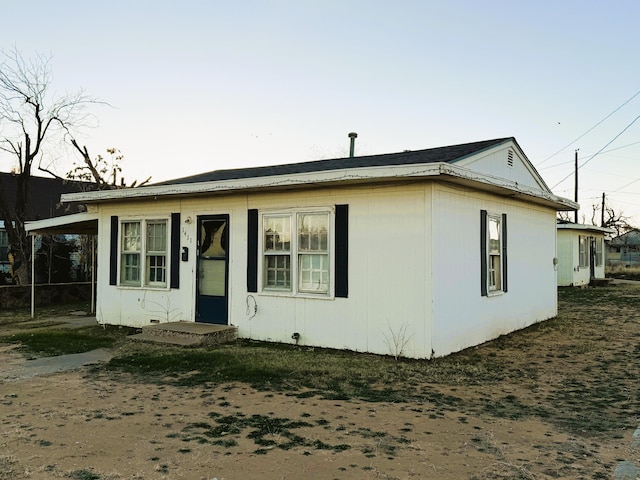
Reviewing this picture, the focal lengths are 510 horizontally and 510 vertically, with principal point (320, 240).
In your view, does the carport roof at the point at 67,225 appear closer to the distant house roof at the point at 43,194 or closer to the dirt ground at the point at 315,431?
the dirt ground at the point at 315,431

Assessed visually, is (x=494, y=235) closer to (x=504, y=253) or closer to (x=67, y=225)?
(x=504, y=253)

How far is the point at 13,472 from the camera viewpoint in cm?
323

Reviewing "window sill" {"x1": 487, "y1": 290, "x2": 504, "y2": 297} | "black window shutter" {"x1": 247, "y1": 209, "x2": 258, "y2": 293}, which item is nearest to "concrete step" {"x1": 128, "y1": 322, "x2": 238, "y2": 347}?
"black window shutter" {"x1": 247, "y1": 209, "x2": 258, "y2": 293}

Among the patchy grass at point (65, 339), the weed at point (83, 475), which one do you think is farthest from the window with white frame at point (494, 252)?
the weed at point (83, 475)

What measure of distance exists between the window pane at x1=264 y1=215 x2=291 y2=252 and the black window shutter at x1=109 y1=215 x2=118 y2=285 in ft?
11.6

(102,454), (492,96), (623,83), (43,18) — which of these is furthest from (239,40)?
(623,83)

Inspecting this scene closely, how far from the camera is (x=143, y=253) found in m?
9.57

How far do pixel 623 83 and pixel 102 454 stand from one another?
15.3 m

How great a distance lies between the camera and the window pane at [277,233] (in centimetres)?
796

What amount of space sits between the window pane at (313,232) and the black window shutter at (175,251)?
259cm

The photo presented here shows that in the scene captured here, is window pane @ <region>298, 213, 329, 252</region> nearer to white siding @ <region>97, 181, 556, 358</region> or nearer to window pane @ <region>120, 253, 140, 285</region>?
white siding @ <region>97, 181, 556, 358</region>

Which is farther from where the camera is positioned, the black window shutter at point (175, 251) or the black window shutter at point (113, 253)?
the black window shutter at point (113, 253)

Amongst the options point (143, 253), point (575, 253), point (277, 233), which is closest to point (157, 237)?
point (143, 253)

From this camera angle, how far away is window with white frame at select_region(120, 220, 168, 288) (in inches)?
371
